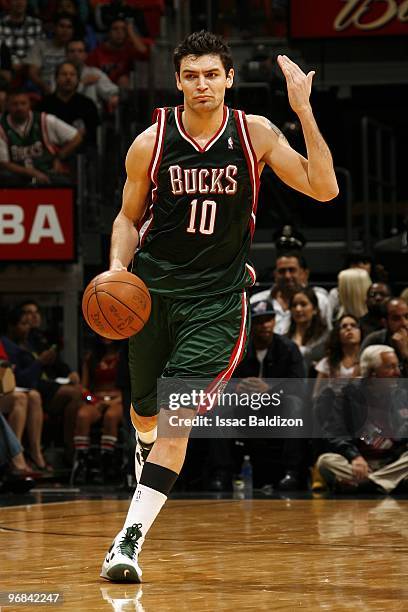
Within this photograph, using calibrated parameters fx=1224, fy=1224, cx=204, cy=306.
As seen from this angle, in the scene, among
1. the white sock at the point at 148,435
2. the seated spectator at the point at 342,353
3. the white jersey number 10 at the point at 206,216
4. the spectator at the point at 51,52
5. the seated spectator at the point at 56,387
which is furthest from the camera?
the spectator at the point at 51,52

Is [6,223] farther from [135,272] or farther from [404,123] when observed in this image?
[135,272]

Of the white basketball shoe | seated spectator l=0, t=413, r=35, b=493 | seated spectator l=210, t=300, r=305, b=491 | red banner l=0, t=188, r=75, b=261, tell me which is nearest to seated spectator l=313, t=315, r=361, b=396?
seated spectator l=210, t=300, r=305, b=491

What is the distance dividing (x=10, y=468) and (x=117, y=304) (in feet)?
17.3

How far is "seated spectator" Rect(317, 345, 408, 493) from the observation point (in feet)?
29.9

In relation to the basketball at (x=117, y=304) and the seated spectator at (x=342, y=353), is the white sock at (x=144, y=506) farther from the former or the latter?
the seated spectator at (x=342, y=353)

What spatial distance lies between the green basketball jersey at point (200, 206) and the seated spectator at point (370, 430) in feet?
13.6

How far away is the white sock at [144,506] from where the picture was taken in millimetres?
4801

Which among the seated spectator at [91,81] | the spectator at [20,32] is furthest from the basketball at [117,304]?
the spectator at [20,32]

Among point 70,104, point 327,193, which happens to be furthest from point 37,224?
point 327,193

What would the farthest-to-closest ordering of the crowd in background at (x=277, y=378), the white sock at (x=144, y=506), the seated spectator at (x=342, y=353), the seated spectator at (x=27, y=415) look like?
1. the seated spectator at (x=27, y=415)
2. the seated spectator at (x=342, y=353)
3. the crowd in background at (x=277, y=378)
4. the white sock at (x=144, y=506)

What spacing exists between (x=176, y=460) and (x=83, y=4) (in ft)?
36.6

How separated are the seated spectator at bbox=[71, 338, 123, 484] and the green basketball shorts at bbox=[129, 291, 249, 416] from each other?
5.37 meters

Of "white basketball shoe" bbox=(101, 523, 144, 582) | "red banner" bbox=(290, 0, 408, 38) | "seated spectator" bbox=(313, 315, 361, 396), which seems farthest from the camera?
"red banner" bbox=(290, 0, 408, 38)

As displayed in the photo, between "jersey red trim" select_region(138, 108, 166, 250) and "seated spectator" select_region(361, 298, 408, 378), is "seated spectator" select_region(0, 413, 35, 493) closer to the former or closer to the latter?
"seated spectator" select_region(361, 298, 408, 378)
